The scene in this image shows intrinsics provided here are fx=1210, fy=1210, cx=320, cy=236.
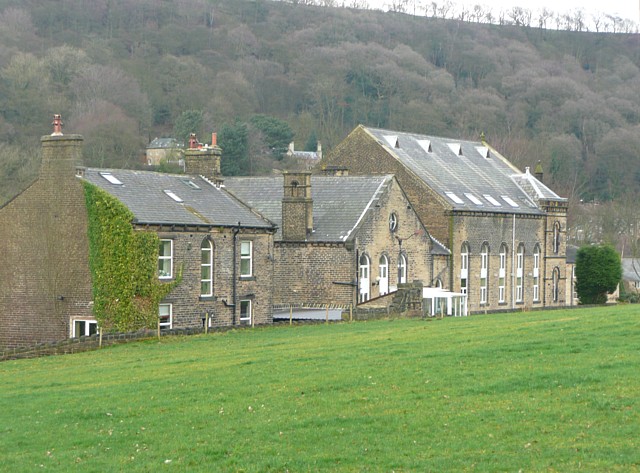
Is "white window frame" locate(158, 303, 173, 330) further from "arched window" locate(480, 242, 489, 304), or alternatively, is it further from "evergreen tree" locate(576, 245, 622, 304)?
"evergreen tree" locate(576, 245, 622, 304)

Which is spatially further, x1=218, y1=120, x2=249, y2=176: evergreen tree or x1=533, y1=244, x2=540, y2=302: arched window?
x1=218, y1=120, x2=249, y2=176: evergreen tree

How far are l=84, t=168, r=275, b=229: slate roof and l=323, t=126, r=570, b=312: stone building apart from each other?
16.2 metres

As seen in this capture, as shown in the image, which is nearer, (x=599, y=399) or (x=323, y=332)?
(x=599, y=399)

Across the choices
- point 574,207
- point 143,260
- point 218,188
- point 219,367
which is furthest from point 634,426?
point 574,207

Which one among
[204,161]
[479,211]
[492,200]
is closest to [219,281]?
[204,161]

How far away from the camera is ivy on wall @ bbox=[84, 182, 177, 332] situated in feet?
135

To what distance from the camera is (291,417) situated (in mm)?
19938

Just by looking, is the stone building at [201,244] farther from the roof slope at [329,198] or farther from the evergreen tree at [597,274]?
the evergreen tree at [597,274]

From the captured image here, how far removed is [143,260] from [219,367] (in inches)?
563

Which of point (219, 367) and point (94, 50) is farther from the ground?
point (94, 50)

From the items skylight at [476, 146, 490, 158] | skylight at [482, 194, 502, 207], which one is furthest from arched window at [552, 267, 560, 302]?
skylight at [476, 146, 490, 158]

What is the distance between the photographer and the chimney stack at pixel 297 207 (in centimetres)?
5219

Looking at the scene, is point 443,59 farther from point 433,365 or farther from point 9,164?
point 433,365

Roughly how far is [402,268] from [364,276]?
10.6ft
